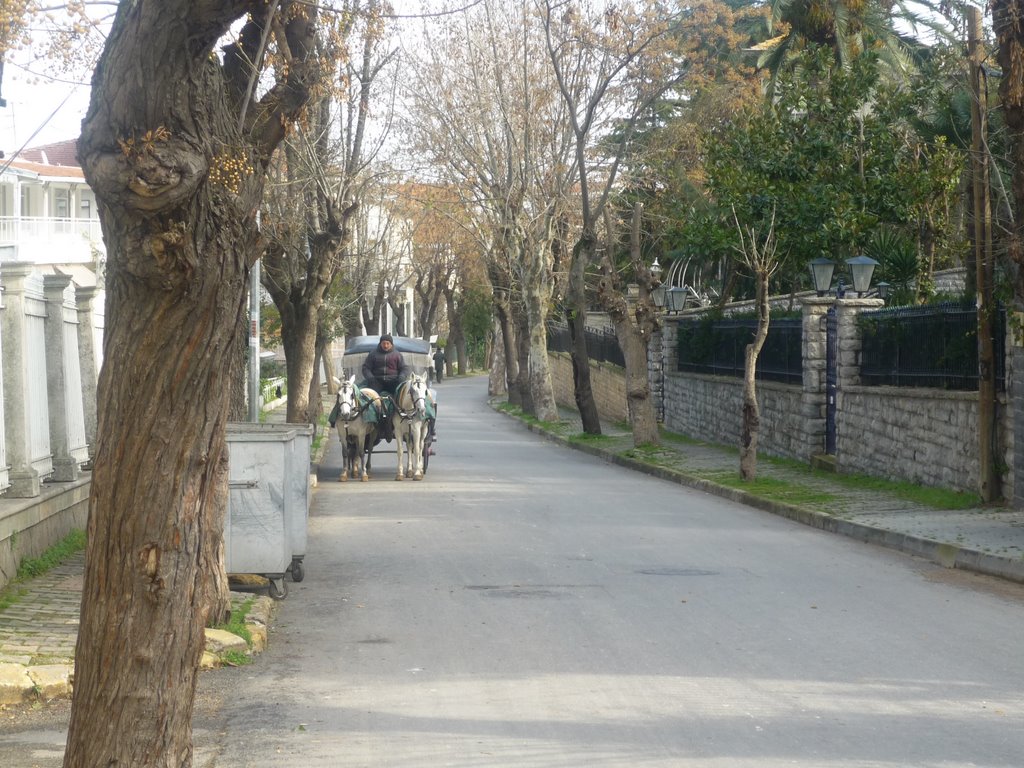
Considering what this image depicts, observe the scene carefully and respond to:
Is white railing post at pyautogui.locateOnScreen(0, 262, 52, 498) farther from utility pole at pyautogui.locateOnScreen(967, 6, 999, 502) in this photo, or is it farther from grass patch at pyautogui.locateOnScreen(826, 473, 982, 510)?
grass patch at pyautogui.locateOnScreen(826, 473, 982, 510)

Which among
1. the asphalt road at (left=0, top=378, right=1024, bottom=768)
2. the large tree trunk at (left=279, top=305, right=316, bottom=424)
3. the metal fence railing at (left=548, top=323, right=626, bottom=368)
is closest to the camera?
the asphalt road at (left=0, top=378, right=1024, bottom=768)

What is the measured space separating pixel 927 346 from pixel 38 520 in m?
13.0

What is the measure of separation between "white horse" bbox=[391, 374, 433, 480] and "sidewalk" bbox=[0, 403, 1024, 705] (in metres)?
4.63

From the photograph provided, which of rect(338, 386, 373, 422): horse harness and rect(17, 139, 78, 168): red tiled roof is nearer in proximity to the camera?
rect(338, 386, 373, 422): horse harness

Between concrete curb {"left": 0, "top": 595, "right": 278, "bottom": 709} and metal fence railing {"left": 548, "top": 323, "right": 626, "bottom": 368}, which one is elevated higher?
metal fence railing {"left": 548, "top": 323, "right": 626, "bottom": 368}

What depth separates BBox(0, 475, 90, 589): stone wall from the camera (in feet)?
33.6

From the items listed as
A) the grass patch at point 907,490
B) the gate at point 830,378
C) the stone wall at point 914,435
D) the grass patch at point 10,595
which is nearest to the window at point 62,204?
the gate at point 830,378

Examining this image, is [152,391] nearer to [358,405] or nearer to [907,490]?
[907,490]

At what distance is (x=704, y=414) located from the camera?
104 feet

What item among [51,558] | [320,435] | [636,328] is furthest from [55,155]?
[51,558]

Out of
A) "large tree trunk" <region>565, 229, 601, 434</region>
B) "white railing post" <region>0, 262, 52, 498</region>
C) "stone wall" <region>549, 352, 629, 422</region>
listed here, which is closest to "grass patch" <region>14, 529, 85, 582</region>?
"white railing post" <region>0, 262, 52, 498</region>

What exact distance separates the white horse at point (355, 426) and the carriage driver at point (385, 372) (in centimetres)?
25

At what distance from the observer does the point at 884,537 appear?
14.7 meters

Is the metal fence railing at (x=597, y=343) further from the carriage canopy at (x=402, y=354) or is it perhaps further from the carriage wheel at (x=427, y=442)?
the carriage wheel at (x=427, y=442)
